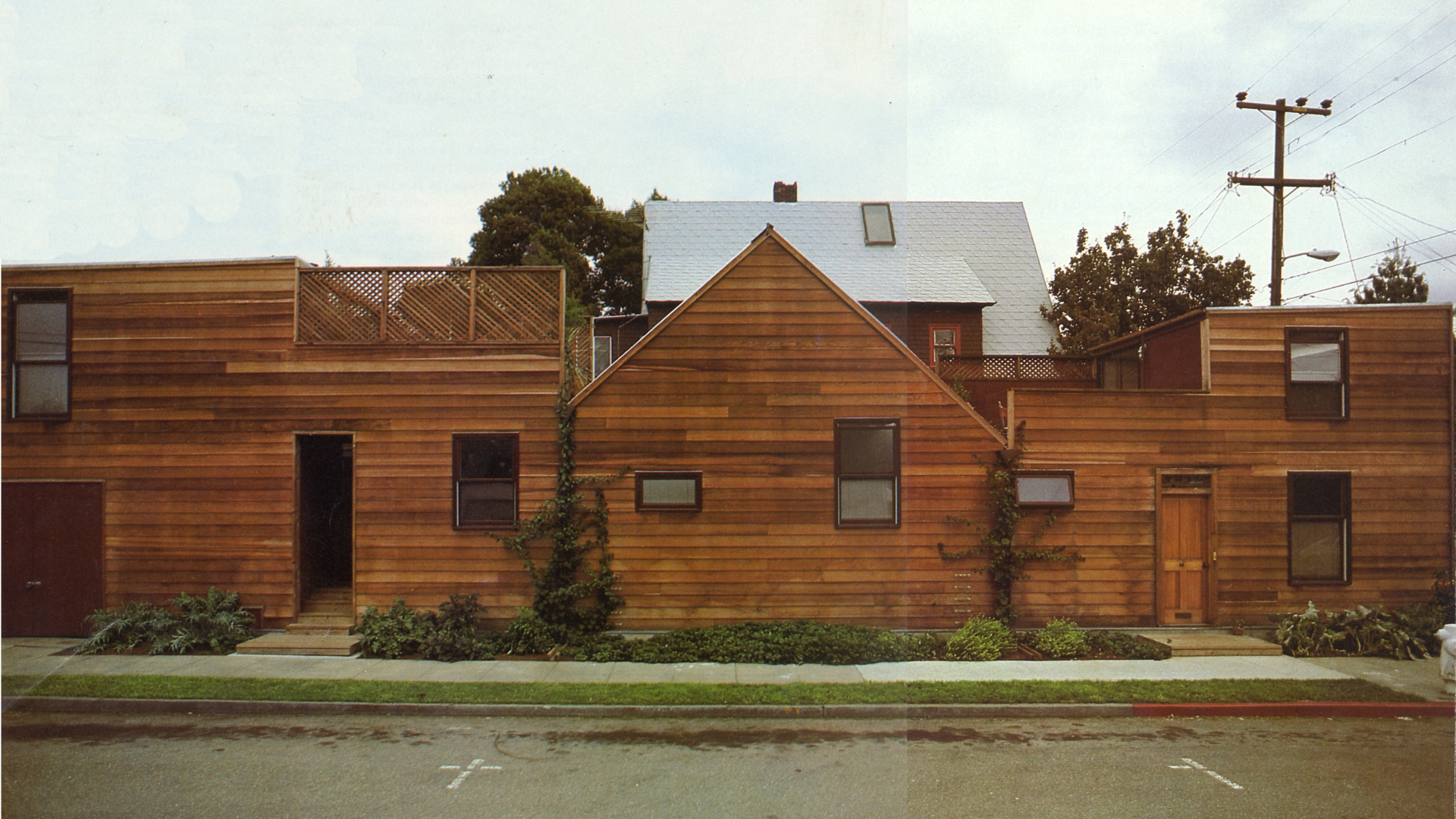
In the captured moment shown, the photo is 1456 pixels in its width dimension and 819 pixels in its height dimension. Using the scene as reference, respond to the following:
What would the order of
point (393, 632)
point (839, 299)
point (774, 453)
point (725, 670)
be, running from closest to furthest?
point (725, 670)
point (393, 632)
point (774, 453)
point (839, 299)

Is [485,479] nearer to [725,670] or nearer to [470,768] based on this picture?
[725,670]

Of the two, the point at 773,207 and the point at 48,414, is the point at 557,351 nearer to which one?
the point at 48,414

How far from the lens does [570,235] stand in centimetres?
3803

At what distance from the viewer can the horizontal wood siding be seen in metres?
12.5

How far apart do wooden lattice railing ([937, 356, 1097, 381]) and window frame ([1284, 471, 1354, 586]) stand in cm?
751

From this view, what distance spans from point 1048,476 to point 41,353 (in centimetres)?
1523

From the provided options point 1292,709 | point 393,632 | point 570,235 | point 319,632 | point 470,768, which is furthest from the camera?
point 570,235

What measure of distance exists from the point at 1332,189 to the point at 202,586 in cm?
2553

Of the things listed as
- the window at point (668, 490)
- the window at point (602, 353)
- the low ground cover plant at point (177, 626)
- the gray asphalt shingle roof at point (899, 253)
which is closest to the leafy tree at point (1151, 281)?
the gray asphalt shingle roof at point (899, 253)

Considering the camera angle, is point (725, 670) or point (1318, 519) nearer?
point (725, 670)

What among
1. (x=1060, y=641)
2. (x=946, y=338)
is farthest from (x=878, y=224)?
(x=1060, y=641)

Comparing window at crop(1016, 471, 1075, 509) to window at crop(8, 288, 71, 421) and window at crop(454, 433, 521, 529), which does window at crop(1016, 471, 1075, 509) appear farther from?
window at crop(8, 288, 71, 421)

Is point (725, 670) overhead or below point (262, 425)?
below

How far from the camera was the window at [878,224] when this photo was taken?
2781 cm
